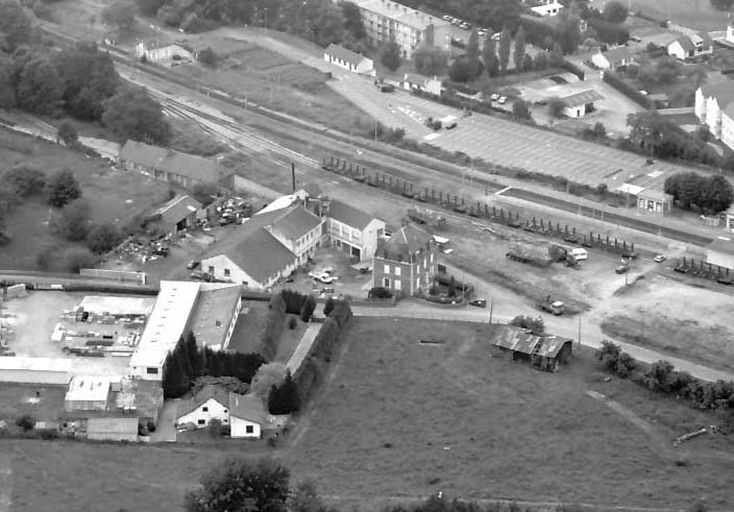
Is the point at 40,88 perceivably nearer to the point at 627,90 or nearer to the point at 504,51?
the point at 504,51

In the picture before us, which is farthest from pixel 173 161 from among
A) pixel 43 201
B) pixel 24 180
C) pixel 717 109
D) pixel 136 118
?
pixel 717 109

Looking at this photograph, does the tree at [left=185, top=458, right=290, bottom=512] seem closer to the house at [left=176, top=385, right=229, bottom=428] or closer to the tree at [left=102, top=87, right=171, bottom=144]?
the house at [left=176, top=385, right=229, bottom=428]

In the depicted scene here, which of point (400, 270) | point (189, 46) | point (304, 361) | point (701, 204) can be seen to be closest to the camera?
point (304, 361)

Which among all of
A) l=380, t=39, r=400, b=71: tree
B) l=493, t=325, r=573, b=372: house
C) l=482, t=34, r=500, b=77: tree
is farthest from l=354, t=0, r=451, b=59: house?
l=493, t=325, r=573, b=372: house


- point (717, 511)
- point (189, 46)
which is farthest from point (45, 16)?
point (717, 511)

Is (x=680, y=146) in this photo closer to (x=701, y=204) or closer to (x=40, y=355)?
(x=701, y=204)

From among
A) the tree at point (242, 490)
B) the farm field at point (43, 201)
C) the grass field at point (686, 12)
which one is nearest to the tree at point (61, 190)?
the farm field at point (43, 201)
